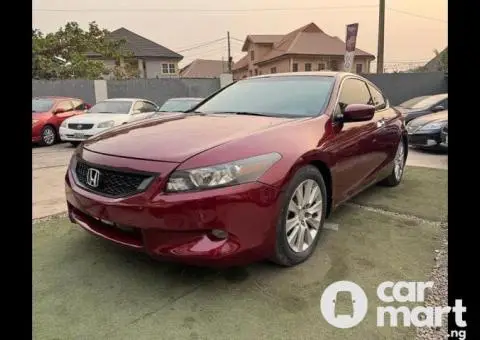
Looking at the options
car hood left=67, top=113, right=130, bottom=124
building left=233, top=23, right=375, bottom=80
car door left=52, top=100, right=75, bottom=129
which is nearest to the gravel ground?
car hood left=67, top=113, right=130, bottom=124

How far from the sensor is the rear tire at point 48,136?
11.1 meters

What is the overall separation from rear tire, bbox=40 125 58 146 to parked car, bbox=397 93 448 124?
946 centimetres

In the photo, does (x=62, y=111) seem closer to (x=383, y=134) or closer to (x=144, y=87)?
(x=144, y=87)

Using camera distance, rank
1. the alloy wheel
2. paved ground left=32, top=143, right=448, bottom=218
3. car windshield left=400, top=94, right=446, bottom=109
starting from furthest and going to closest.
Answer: car windshield left=400, top=94, right=446, bottom=109 < paved ground left=32, top=143, right=448, bottom=218 < the alloy wheel

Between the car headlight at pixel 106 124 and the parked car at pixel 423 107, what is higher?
the parked car at pixel 423 107

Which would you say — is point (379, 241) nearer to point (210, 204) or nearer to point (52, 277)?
point (210, 204)

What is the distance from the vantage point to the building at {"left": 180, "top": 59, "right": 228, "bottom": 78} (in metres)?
66.4

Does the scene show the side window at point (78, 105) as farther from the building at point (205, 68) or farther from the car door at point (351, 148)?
the building at point (205, 68)

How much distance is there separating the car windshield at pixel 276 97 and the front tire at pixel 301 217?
0.66 metres

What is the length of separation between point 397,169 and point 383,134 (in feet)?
3.43

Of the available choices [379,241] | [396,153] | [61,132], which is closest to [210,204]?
[379,241]

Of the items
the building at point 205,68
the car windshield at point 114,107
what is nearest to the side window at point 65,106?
the car windshield at point 114,107

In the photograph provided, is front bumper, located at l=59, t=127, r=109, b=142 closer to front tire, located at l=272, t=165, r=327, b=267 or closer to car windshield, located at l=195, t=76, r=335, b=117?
car windshield, located at l=195, t=76, r=335, b=117

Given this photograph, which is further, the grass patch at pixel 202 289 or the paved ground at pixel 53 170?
the paved ground at pixel 53 170
